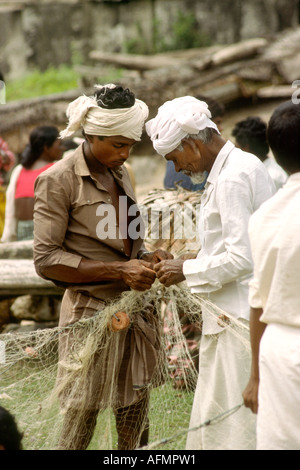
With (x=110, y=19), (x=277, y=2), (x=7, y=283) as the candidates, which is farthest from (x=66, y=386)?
(x=110, y=19)

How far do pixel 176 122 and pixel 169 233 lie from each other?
1.23 m

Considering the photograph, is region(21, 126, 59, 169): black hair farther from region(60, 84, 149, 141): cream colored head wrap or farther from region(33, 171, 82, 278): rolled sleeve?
region(33, 171, 82, 278): rolled sleeve

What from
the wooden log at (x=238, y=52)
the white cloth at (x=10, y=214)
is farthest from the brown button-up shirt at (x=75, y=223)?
the wooden log at (x=238, y=52)

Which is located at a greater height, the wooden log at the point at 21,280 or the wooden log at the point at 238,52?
the wooden log at the point at 238,52

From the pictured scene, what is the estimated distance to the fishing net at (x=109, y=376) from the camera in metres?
3.80

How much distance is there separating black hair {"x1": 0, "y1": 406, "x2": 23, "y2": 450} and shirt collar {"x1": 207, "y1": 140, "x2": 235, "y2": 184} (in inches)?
58.7

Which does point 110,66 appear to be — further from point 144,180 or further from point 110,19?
point 144,180

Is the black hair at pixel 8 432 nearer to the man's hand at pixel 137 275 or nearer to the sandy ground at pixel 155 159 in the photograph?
the man's hand at pixel 137 275

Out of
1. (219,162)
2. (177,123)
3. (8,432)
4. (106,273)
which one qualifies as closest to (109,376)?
(106,273)

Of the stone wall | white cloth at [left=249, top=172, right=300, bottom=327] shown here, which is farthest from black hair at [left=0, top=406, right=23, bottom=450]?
the stone wall

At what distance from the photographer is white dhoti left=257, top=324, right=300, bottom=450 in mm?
2650

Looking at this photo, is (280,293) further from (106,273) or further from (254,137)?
(254,137)

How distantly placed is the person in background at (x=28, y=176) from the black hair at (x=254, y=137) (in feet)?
6.33

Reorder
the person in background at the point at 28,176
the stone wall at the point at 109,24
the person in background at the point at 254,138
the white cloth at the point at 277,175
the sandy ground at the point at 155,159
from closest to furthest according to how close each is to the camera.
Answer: the white cloth at the point at 277,175
the person in background at the point at 254,138
the person in background at the point at 28,176
the sandy ground at the point at 155,159
the stone wall at the point at 109,24
